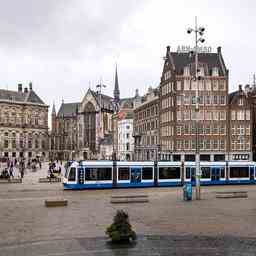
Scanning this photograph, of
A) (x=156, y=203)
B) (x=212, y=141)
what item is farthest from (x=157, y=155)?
(x=156, y=203)

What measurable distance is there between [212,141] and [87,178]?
45.8 meters

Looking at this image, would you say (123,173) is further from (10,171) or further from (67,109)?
(67,109)

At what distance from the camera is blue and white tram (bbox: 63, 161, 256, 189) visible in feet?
128

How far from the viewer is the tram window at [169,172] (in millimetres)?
42497

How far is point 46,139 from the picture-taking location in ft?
515

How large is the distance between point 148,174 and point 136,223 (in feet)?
68.3

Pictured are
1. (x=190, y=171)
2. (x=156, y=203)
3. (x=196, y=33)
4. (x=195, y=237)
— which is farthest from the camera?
(x=190, y=171)

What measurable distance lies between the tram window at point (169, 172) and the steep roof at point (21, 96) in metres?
109

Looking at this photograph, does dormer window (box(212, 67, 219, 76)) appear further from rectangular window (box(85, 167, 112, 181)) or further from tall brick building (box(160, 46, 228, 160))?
rectangular window (box(85, 167, 112, 181))

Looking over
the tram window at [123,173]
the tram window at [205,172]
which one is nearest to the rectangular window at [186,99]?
the tram window at [205,172]

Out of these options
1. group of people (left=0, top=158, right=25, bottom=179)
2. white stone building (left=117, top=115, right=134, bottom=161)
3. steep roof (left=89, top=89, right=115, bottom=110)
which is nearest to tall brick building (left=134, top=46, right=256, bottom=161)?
group of people (left=0, top=158, right=25, bottom=179)

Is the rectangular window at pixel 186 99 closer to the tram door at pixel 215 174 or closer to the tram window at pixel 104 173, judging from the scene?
the tram door at pixel 215 174

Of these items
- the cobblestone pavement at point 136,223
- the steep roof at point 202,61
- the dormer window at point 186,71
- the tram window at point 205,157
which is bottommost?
the cobblestone pavement at point 136,223

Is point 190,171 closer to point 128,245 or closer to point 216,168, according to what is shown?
point 216,168
